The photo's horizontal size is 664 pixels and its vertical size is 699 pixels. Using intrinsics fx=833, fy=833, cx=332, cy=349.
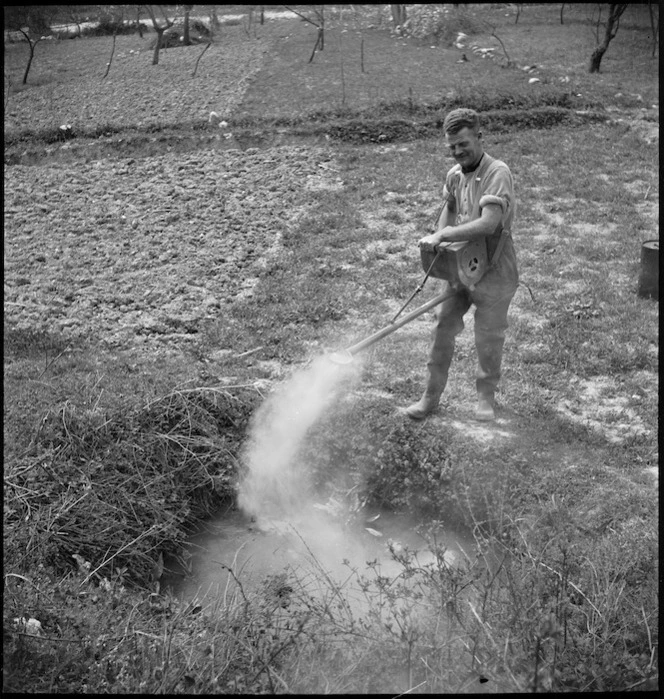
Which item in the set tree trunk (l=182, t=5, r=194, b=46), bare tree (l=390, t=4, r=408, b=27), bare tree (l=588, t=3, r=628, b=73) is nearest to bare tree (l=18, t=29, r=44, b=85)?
tree trunk (l=182, t=5, r=194, b=46)

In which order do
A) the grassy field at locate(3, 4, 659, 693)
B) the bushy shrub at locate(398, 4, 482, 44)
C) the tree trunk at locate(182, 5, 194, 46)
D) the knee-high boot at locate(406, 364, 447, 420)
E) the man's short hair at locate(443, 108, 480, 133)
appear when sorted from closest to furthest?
the grassy field at locate(3, 4, 659, 693) < the man's short hair at locate(443, 108, 480, 133) < the knee-high boot at locate(406, 364, 447, 420) < the tree trunk at locate(182, 5, 194, 46) < the bushy shrub at locate(398, 4, 482, 44)

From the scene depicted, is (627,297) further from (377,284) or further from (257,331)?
(257,331)

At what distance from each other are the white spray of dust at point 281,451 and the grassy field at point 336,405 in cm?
11

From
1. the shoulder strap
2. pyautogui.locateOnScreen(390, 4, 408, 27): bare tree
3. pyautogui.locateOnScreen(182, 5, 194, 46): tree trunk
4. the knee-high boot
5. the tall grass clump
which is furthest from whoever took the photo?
pyautogui.locateOnScreen(390, 4, 408, 27): bare tree

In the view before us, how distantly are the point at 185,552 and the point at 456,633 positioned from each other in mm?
1937

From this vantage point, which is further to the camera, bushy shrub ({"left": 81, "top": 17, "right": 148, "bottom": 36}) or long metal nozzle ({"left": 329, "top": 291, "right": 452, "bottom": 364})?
bushy shrub ({"left": 81, "top": 17, "right": 148, "bottom": 36})

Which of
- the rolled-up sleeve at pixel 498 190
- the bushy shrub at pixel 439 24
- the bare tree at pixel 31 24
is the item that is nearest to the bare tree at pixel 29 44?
the bare tree at pixel 31 24

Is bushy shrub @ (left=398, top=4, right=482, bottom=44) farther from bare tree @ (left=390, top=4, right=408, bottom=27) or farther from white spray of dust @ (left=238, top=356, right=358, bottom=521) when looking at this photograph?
white spray of dust @ (left=238, top=356, right=358, bottom=521)

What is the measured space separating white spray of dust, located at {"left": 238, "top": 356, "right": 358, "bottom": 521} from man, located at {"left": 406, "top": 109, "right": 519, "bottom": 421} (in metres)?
0.66

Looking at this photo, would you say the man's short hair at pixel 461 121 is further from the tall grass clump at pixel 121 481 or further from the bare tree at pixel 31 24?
the bare tree at pixel 31 24

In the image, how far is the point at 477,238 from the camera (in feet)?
15.3

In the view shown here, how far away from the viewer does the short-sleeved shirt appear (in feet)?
14.9

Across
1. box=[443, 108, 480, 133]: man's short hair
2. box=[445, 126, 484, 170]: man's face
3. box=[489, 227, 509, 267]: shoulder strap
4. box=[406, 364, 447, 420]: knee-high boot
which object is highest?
box=[443, 108, 480, 133]: man's short hair

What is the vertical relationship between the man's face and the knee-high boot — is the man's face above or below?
above
